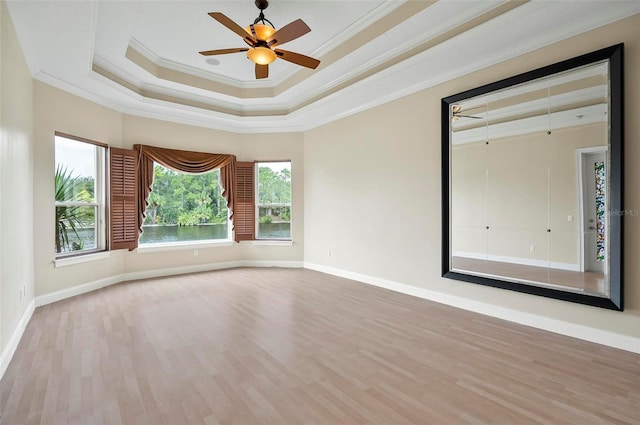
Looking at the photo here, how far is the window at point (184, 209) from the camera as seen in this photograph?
605 centimetres

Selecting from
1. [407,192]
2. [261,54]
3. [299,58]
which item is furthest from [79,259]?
[407,192]

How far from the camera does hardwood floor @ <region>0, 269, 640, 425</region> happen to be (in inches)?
81.0

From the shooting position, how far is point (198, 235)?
6578 mm

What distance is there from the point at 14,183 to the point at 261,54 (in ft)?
9.01

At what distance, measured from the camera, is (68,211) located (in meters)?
4.78

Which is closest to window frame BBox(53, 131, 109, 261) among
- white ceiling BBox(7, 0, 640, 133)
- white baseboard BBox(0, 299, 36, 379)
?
white ceiling BBox(7, 0, 640, 133)

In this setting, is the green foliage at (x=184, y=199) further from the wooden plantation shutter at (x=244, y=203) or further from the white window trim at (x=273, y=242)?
the white window trim at (x=273, y=242)

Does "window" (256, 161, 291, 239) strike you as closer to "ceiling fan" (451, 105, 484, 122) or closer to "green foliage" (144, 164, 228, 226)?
"green foliage" (144, 164, 228, 226)

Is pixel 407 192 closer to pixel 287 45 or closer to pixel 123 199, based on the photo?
pixel 287 45

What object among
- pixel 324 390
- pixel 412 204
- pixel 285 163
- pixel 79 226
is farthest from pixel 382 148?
pixel 79 226

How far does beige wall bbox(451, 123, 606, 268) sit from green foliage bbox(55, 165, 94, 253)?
5359mm

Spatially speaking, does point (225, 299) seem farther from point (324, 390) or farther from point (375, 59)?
point (375, 59)

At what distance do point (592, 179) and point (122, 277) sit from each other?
6594mm

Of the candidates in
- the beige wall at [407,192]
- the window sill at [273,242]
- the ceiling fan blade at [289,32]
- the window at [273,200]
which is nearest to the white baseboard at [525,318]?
the beige wall at [407,192]
